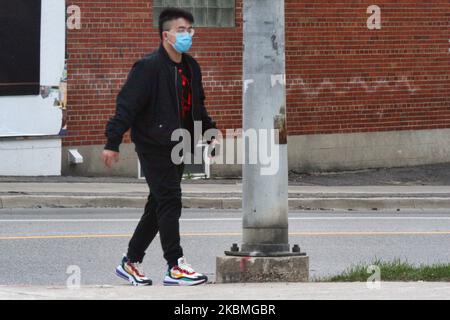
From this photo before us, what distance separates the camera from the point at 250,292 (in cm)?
818

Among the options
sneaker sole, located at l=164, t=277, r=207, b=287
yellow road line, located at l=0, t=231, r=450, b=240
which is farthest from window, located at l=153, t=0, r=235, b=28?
sneaker sole, located at l=164, t=277, r=207, b=287

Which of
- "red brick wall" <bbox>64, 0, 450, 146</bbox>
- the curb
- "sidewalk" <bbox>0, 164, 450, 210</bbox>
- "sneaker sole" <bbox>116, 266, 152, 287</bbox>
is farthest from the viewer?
"red brick wall" <bbox>64, 0, 450, 146</bbox>

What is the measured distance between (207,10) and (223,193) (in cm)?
403

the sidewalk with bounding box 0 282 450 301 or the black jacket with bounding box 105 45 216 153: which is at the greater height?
the black jacket with bounding box 105 45 216 153

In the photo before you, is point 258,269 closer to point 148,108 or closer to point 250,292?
point 250,292

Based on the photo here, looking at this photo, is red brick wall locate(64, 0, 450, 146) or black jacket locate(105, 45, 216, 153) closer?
black jacket locate(105, 45, 216, 153)

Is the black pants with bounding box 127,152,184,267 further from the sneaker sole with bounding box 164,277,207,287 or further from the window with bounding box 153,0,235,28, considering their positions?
the window with bounding box 153,0,235,28

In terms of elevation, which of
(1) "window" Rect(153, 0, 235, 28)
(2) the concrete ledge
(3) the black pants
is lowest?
(2) the concrete ledge

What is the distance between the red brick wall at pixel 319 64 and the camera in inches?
754

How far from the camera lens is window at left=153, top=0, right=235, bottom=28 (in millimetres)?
19625

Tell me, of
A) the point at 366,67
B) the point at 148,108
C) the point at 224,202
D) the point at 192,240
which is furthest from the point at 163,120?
the point at 366,67

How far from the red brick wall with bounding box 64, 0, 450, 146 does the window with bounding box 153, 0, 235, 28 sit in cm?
12

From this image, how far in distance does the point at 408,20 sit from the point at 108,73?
5.78 m
